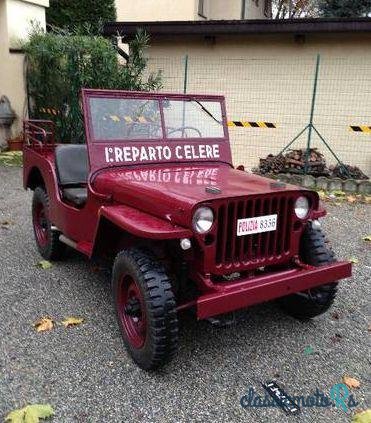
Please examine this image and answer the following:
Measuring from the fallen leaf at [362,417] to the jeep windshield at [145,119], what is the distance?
245 cm

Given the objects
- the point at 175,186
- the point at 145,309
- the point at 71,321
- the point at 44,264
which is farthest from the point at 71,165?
the point at 145,309

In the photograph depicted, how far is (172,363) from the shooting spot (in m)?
3.14

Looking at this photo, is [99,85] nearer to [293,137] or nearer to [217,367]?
[293,137]

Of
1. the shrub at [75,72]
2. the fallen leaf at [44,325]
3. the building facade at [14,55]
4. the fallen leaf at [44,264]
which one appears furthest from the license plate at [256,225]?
the building facade at [14,55]

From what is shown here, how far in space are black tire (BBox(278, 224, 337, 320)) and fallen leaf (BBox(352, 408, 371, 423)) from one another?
3.13 feet

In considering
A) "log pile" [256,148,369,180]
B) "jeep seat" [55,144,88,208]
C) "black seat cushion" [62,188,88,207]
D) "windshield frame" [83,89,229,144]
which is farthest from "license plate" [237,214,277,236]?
"log pile" [256,148,369,180]

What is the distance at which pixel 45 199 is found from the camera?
15.9 ft

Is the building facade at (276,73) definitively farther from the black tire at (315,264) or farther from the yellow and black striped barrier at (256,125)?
the black tire at (315,264)

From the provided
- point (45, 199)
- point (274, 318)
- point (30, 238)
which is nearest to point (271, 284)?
point (274, 318)

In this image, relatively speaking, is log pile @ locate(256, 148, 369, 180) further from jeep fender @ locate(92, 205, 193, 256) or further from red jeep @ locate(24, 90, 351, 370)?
jeep fender @ locate(92, 205, 193, 256)

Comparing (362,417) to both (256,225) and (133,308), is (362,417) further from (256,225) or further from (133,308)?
(133,308)

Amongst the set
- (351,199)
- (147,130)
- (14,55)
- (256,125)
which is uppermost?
(14,55)

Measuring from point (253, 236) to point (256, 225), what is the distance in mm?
96

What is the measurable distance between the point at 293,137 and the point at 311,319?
6953mm
